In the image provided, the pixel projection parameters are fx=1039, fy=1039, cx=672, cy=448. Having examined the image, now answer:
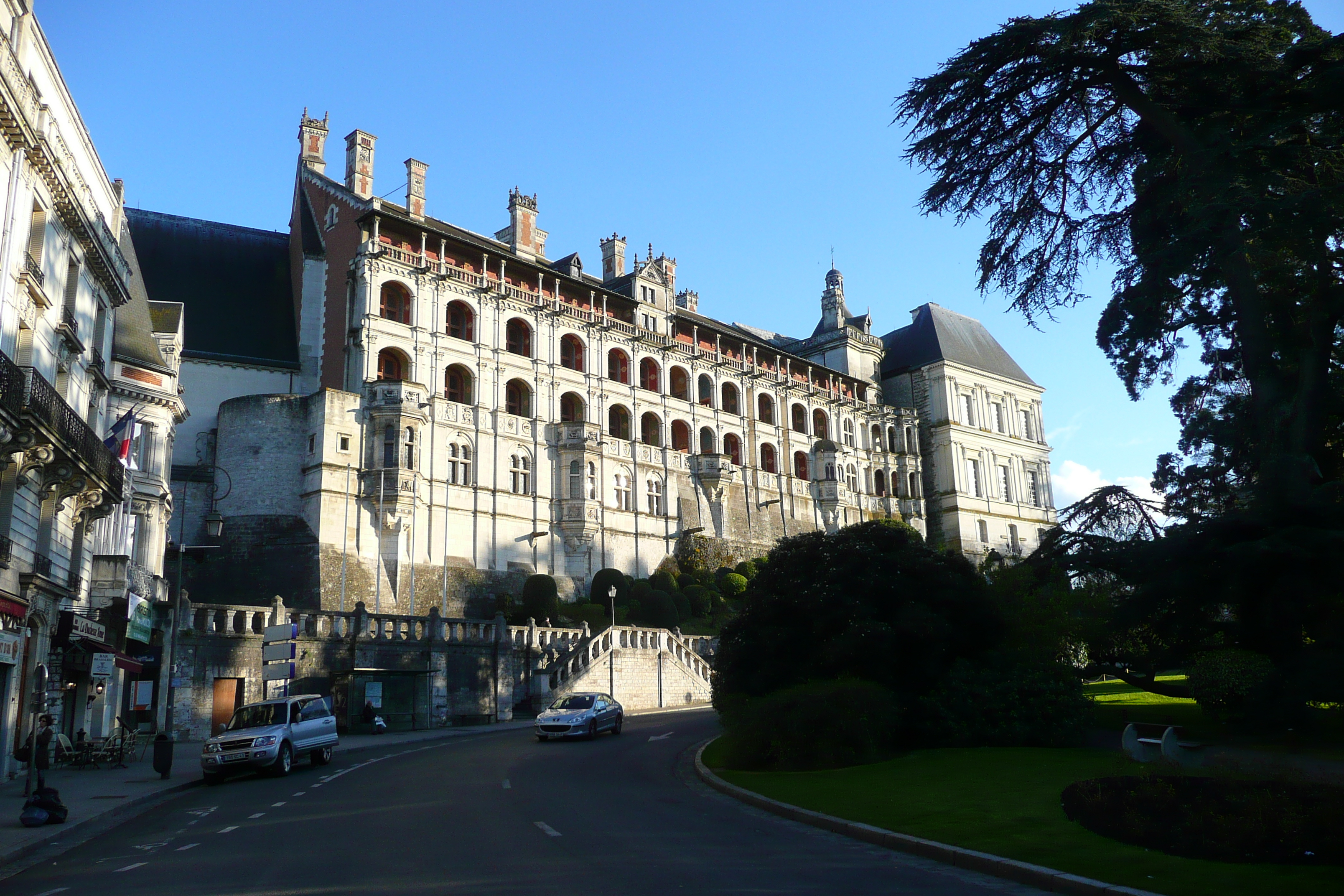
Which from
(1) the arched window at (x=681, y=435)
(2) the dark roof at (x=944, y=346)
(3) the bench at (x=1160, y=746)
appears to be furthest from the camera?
(2) the dark roof at (x=944, y=346)

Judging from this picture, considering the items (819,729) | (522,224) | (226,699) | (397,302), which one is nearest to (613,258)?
(522,224)

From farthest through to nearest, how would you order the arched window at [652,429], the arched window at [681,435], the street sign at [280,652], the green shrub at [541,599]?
the arched window at [681,435] → the arched window at [652,429] → the green shrub at [541,599] → the street sign at [280,652]

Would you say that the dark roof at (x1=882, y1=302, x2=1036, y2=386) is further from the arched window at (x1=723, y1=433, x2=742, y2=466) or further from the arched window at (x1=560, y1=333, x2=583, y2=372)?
the arched window at (x1=560, y1=333, x2=583, y2=372)

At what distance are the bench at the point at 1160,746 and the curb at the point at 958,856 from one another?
3.68 m

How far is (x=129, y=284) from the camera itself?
3406 centimetres

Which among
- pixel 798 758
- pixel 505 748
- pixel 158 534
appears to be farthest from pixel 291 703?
pixel 158 534

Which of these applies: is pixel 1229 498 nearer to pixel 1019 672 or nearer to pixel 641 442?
pixel 1019 672

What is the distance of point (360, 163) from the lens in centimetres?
5506

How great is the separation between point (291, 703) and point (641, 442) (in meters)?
38.2

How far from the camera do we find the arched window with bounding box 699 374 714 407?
6612 cm

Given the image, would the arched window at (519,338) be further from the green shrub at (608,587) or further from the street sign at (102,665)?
the street sign at (102,665)

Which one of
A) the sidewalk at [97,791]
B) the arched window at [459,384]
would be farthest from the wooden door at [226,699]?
the arched window at [459,384]

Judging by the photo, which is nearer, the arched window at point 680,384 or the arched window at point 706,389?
the arched window at point 680,384

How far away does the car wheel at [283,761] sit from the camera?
21.3 meters
